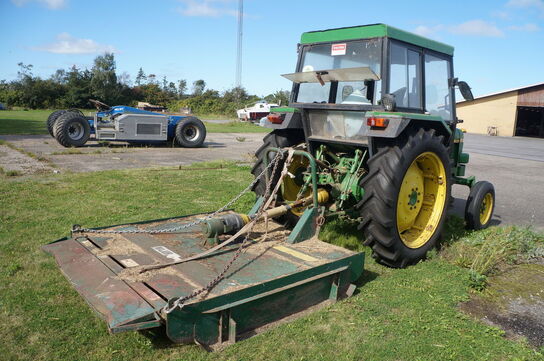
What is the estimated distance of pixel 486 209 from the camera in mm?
6195

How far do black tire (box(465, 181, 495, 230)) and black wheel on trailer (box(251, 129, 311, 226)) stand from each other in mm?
2221

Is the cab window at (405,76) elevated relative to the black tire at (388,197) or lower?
elevated

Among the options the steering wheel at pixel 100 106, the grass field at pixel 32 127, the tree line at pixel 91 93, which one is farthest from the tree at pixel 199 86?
the steering wheel at pixel 100 106

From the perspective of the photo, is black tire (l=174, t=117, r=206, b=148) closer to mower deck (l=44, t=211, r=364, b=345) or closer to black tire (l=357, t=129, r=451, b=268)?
mower deck (l=44, t=211, r=364, b=345)

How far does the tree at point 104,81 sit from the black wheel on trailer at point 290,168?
40640 mm

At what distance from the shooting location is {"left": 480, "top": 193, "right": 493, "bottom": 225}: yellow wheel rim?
6105mm

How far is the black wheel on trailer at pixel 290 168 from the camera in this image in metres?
5.05

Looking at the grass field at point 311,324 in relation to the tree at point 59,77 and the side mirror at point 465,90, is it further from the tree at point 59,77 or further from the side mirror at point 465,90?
the tree at point 59,77

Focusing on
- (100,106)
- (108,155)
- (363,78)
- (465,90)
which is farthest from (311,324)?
(100,106)

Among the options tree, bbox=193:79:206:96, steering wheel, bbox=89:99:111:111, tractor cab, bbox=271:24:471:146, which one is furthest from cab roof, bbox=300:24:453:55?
tree, bbox=193:79:206:96

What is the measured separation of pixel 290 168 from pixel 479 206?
2.59m

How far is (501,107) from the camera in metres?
33.5

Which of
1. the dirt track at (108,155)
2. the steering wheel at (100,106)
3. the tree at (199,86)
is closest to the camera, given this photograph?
the dirt track at (108,155)

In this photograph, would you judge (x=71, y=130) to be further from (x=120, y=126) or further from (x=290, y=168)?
(x=290, y=168)
